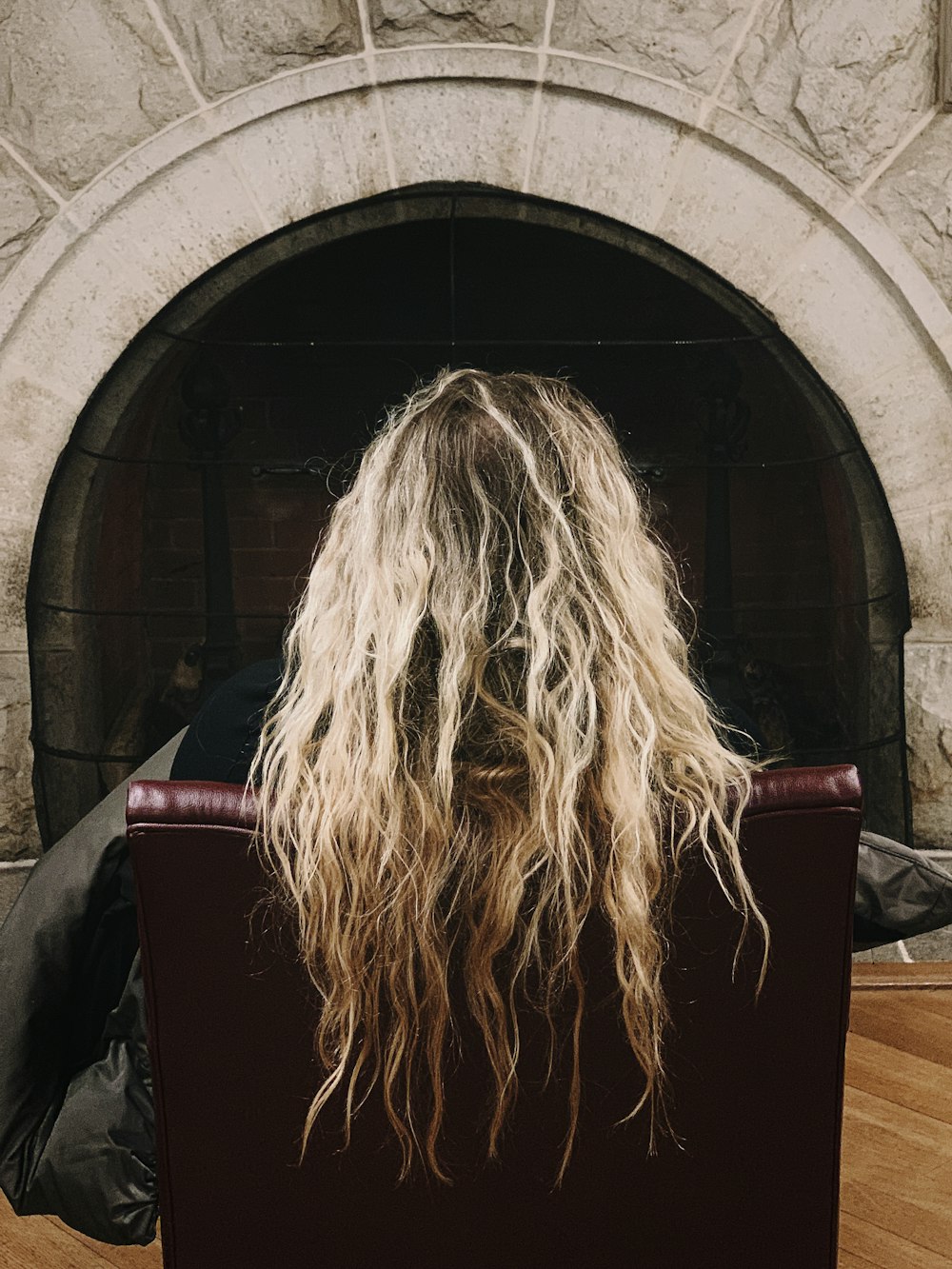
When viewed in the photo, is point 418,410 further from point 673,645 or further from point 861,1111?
point 861,1111

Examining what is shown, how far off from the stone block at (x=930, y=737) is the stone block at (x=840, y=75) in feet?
3.15

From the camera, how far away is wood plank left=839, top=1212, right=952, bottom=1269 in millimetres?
1437

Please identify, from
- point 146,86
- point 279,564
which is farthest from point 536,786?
point 279,564

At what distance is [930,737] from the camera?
2.25 meters

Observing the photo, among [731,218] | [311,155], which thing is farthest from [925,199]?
[311,155]

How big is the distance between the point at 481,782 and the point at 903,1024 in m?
1.64

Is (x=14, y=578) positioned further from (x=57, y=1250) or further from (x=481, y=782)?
(x=481, y=782)

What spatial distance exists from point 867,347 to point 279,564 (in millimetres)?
1487

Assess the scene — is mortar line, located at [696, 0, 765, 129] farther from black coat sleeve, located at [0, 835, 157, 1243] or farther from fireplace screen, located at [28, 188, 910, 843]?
black coat sleeve, located at [0, 835, 157, 1243]

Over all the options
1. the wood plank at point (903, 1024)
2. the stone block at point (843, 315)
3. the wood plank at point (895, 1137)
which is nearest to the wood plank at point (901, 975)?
the wood plank at point (903, 1024)

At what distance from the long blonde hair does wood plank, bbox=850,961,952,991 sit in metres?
1.62

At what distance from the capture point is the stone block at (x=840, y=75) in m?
2.07

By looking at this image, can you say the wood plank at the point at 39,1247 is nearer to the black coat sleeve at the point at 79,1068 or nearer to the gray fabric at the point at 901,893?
the black coat sleeve at the point at 79,1068

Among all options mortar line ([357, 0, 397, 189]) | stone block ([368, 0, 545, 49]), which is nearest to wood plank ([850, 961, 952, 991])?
mortar line ([357, 0, 397, 189])
